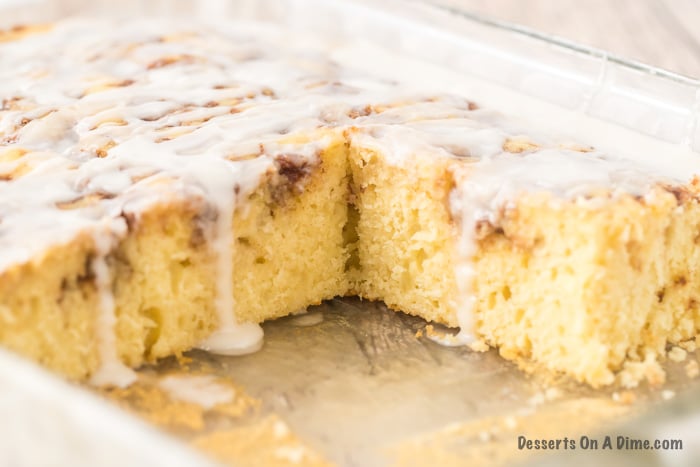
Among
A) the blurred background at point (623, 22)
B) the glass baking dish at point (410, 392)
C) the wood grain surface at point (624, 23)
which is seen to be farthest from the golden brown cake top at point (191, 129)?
the wood grain surface at point (624, 23)

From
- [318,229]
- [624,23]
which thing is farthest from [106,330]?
[624,23]

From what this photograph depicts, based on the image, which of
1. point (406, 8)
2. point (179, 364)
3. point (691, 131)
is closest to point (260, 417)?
point (179, 364)

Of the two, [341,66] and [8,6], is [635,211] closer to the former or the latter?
[341,66]

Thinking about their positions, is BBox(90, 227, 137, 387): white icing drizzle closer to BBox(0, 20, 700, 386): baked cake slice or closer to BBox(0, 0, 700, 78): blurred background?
BBox(0, 20, 700, 386): baked cake slice

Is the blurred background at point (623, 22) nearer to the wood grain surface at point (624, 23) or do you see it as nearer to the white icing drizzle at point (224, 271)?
the wood grain surface at point (624, 23)

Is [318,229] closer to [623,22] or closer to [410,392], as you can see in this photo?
[410,392]

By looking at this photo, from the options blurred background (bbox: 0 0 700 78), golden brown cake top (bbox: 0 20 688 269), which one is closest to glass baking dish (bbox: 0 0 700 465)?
golden brown cake top (bbox: 0 20 688 269)

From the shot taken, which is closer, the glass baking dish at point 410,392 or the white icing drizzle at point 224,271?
the glass baking dish at point 410,392
